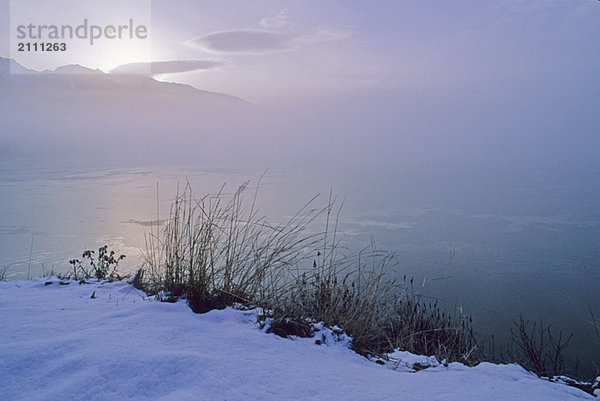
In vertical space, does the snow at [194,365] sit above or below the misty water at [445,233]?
above

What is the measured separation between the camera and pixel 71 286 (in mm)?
2541

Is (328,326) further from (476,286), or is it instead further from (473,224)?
(473,224)

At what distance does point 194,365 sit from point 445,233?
924 cm

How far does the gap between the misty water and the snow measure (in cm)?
172

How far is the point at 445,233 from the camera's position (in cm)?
955

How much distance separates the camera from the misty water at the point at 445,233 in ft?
19.6

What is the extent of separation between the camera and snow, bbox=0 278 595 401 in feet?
3.81

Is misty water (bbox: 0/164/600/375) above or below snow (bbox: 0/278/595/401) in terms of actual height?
below

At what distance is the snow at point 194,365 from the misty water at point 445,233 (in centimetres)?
172

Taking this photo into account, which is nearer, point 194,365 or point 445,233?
point 194,365

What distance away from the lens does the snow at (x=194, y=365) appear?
1.16 m

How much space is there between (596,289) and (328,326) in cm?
659

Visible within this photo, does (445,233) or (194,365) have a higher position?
(194,365)

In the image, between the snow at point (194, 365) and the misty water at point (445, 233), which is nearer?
the snow at point (194, 365)
